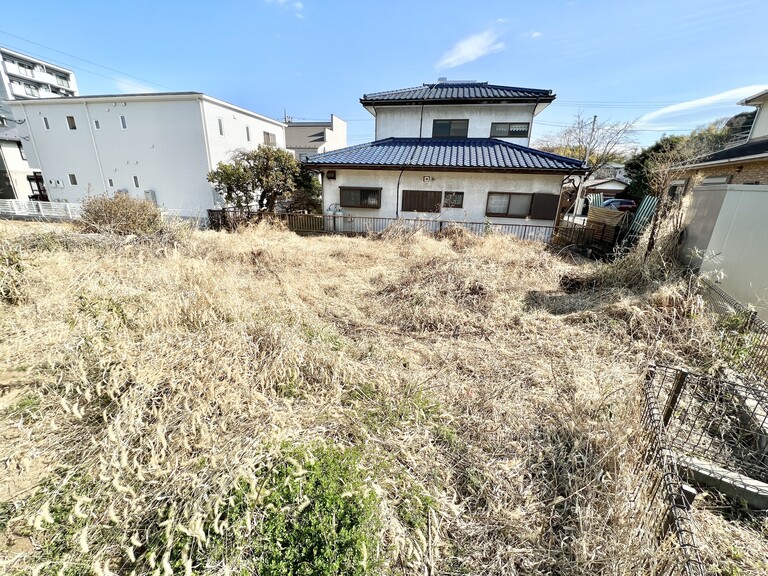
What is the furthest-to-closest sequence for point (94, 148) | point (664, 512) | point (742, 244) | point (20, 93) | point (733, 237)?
1. point (20, 93)
2. point (94, 148)
3. point (733, 237)
4. point (742, 244)
5. point (664, 512)

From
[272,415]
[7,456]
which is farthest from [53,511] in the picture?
[272,415]

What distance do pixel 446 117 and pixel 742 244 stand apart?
10.6m

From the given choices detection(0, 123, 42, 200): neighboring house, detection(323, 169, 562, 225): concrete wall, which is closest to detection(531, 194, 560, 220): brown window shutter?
detection(323, 169, 562, 225): concrete wall

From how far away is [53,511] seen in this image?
1.80 metres

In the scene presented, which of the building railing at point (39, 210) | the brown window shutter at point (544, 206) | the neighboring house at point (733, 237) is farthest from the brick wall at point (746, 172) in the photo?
the building railing at point (39, 210)

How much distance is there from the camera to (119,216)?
7.64 m

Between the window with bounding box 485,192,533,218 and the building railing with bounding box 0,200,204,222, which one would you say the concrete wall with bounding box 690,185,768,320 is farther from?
the building railing with bounding box 0,200,204,222

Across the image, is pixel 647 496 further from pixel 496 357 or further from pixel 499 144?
pixel 499 144

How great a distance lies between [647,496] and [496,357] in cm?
182

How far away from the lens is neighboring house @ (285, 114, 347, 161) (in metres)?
25.0

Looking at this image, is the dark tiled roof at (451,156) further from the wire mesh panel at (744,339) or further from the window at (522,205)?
the wire mesh panel at (744,339)

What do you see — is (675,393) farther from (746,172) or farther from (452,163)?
(746,172)

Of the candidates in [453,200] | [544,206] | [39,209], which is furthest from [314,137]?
[544,206]

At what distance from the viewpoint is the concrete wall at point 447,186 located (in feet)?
34.6
